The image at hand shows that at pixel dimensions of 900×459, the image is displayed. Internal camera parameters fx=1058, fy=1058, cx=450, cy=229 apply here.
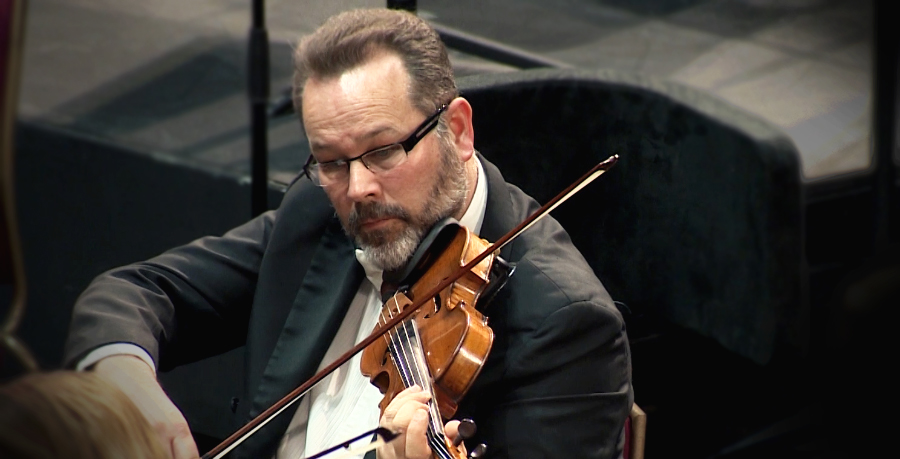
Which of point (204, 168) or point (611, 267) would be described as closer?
point (611, 267)

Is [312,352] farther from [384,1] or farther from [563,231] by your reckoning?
[384,1]

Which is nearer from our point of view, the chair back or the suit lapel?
the chair back

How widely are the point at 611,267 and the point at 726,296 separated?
0.56 ft

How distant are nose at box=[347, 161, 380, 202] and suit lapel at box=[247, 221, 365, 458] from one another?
149 millimetres

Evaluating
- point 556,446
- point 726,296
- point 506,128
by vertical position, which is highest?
A: point 506,128

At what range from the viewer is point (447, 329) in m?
1.20

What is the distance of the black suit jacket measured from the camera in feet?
4.00

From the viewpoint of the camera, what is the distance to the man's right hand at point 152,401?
1.11 metres

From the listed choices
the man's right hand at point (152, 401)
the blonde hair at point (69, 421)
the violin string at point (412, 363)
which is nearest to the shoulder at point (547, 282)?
the violin string at point (412, 363)

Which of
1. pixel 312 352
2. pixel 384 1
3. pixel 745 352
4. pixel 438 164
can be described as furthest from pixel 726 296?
pixel 384 1

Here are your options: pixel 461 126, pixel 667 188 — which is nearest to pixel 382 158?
pixel 461 126

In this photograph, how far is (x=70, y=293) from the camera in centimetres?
131

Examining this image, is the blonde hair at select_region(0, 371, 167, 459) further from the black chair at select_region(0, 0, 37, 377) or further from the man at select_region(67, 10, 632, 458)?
the man at select_region(67, 10, 632, 458)

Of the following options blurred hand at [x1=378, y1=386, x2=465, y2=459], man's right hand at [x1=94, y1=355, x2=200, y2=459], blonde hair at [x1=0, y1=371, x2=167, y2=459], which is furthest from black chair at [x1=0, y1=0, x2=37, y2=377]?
blurred hand at [x1=378, y1=386, x2=465, y2=459]
